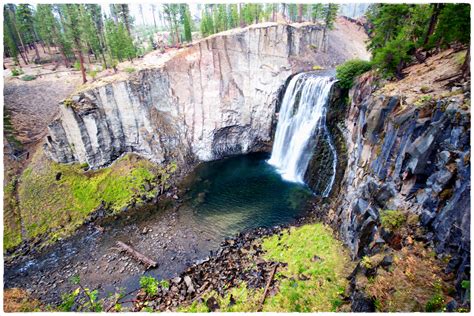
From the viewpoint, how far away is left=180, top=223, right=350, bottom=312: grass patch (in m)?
12.8

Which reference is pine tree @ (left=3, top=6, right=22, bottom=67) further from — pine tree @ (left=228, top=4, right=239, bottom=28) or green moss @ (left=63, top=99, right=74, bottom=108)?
pine tree @ (left=228, top=4, right=239, bottom=28)

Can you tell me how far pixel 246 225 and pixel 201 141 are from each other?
14.4 metres

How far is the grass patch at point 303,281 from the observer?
12.8 metres

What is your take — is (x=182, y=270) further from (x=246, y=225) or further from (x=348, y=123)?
(x=348, y=123)

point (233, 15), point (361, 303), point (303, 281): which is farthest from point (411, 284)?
point (233, 15)

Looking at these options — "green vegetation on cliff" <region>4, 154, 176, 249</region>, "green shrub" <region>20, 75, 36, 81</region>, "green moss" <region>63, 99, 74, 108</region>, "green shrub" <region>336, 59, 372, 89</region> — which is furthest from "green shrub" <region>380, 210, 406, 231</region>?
"green shrub" <region>20, 75, 36, 81</region>

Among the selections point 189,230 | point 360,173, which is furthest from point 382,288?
point 189,230

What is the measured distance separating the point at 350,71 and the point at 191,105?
17578 mm

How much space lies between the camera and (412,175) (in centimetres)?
1198

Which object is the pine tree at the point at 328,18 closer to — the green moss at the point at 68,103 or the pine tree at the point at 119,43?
the pine tree at the point at 119,43

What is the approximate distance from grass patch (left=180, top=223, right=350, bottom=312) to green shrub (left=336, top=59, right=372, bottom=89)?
13.0m

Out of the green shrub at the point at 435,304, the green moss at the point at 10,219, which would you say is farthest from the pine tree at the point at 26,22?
the green shrub at the point at 435,304

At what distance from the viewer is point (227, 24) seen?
1945 inches

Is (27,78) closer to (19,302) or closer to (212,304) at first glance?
(19,302)
